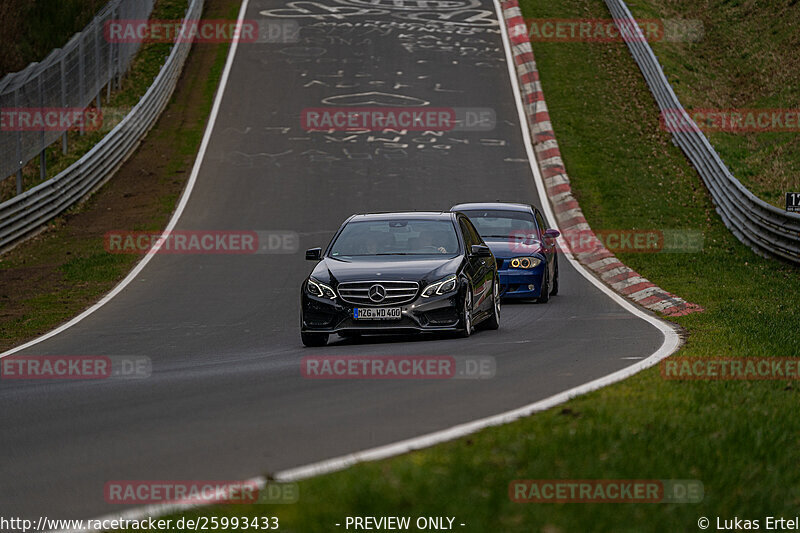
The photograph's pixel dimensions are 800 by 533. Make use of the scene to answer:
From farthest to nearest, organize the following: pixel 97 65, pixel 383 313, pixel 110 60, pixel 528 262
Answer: pixel 110 60 → pixel 97 65 → pixel 528 262 → pixel 383 313

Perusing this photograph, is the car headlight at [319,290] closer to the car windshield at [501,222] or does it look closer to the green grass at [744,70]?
the car windshield at [501,222]

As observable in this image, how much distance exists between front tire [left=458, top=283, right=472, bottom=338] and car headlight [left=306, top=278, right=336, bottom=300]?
1.52m

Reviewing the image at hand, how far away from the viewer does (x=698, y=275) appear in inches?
872

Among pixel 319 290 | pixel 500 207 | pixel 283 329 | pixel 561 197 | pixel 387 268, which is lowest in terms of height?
pixel 283 329

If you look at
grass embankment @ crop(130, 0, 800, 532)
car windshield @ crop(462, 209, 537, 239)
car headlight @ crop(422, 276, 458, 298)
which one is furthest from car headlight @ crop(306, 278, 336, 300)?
car windshield @ crop(462, 209, 537, 239)

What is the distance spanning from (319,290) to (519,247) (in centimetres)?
632

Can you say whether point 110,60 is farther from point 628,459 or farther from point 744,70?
point 628,459

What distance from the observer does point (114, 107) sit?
122 ft

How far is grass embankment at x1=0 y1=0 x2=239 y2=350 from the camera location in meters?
19.4

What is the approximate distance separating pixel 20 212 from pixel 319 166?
9.91 metres

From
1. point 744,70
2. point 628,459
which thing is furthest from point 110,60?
point 628,459

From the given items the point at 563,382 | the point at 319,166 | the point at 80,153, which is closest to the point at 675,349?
the point at 563,382

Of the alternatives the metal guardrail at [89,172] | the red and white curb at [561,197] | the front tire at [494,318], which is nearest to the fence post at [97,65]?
the metal guardrail at [89,172]

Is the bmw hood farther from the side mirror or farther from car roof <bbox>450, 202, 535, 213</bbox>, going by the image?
car roof <bbox>450, 202, 535, 213</bbox>
